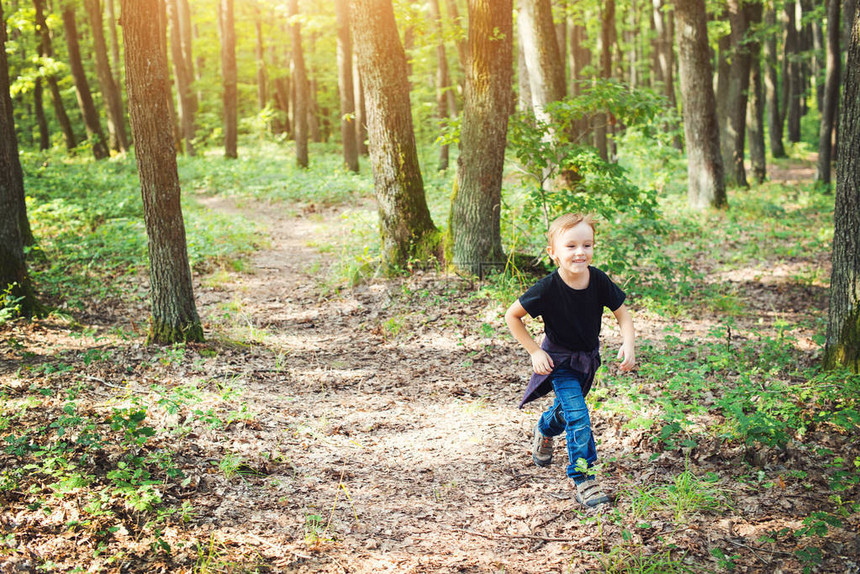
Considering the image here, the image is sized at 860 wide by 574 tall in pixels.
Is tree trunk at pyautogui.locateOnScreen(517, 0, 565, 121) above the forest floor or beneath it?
above

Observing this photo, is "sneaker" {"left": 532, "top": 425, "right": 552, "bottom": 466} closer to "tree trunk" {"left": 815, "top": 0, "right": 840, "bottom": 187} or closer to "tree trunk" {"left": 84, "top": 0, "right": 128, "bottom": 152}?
"tree trunk" {"left": 815, "top": 0, "right": 840, "bottom": 187}

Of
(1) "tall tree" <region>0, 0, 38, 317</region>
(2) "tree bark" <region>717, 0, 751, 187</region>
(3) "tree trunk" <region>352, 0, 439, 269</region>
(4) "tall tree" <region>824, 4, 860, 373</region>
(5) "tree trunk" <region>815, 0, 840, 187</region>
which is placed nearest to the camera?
(4) "tall tree" <region>824, 4, 860, 373</region>

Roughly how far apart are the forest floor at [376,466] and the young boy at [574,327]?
0.44m

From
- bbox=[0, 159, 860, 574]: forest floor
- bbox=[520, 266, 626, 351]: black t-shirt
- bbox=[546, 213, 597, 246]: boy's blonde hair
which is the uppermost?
bbox=[546, 213, 597, 246]: boy's blonde hair

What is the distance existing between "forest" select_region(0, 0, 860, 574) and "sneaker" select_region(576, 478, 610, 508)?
0.25 ft

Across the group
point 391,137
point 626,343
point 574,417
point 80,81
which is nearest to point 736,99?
point 391,137

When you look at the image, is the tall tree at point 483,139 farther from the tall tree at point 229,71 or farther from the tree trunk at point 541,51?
the tall tree at point 229,71

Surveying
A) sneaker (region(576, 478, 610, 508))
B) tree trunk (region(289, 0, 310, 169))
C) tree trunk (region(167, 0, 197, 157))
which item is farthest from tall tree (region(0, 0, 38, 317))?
tree trunk (region(167, 0, 197, 157))

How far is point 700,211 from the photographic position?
1410cm

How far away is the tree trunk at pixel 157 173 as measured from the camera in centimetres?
620

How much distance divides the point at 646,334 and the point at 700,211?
26.5ft

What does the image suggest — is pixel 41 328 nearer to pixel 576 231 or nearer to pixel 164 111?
pixel 164 111

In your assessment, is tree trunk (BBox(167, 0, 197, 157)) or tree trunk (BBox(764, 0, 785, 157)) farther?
tree trunk (BBox(167, 0, 197, 157))

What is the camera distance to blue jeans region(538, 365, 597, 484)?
385 centimetres
